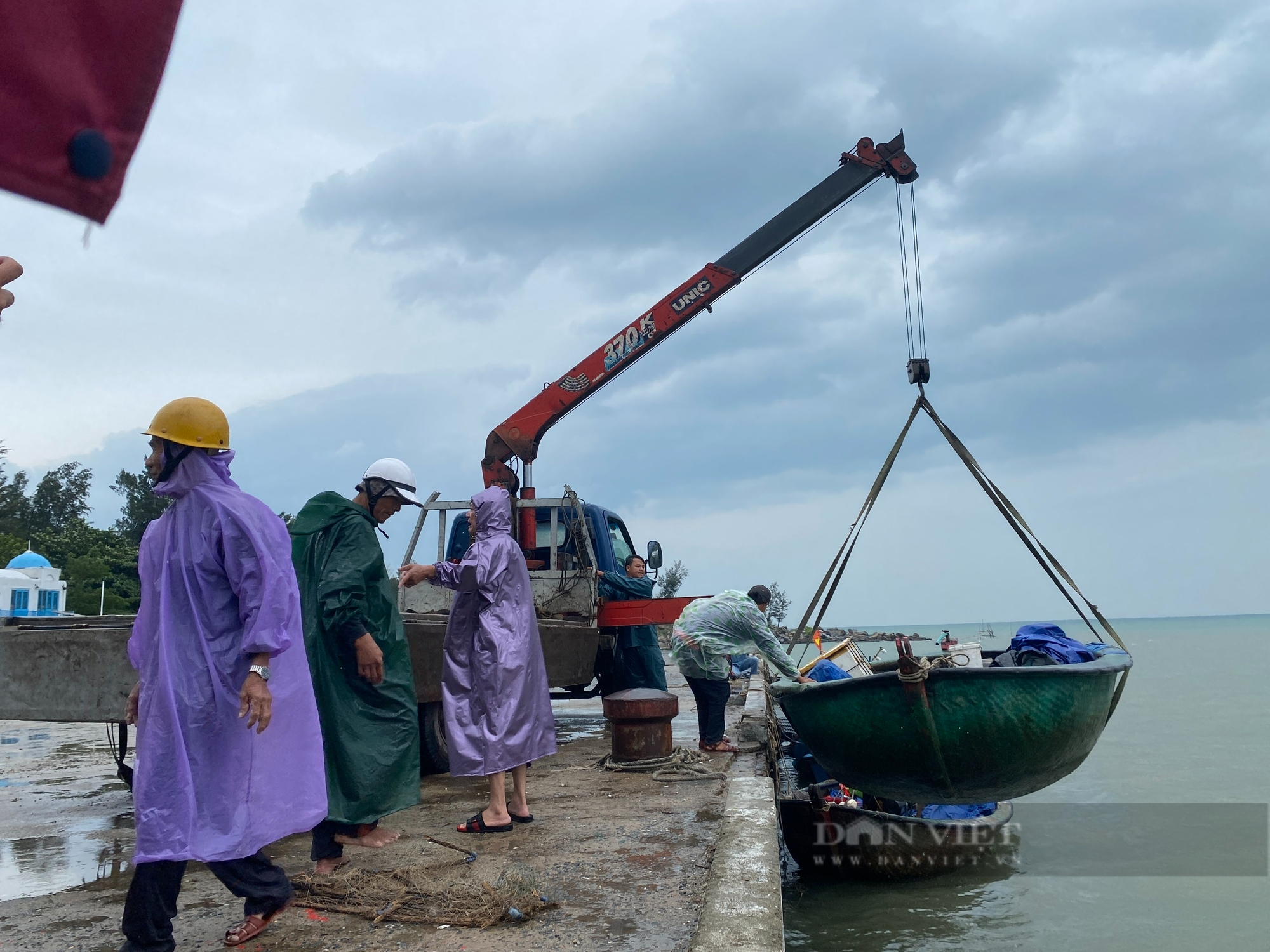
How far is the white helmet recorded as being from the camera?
3.87 meters

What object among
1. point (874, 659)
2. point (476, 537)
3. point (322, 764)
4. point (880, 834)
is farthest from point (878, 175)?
point (322, 764)

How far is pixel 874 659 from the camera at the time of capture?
9445 mm

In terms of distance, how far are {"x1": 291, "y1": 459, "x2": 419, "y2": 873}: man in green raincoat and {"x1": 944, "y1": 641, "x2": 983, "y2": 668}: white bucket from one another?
3532 mm

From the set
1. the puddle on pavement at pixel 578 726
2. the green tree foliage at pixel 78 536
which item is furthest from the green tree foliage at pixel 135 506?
the puddle on pavement at pixel 578 726

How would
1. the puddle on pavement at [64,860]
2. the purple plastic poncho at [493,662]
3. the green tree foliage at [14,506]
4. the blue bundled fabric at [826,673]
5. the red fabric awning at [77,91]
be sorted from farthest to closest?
1. the green tree foliage at [14,506]
2. the blue bundled fabric at [826,673]
3. the purple plastic poncho at [493,662]
4. the puddle on pavement at [64,860]
5. the red fabric awning at [77,91]

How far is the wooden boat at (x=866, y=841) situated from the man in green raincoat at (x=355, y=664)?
3233 mm

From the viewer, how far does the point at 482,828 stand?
4160 mm

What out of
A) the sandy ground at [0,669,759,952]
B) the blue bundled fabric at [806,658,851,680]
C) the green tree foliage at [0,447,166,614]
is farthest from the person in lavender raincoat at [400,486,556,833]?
the green tree foliage at [0,447,166,614]

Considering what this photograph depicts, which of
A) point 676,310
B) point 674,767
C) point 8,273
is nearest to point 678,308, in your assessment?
point 676,310

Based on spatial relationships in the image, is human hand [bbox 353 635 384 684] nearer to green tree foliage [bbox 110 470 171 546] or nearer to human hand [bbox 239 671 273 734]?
human hand [bbox 239 671 273 734]

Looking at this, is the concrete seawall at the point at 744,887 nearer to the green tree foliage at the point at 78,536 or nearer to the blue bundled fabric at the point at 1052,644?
the blue bundled fabric at the point at 1052,644

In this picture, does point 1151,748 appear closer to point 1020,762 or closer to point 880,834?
point 880,834

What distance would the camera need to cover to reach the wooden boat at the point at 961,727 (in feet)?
15.1

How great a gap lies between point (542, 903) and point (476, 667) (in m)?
1.38
